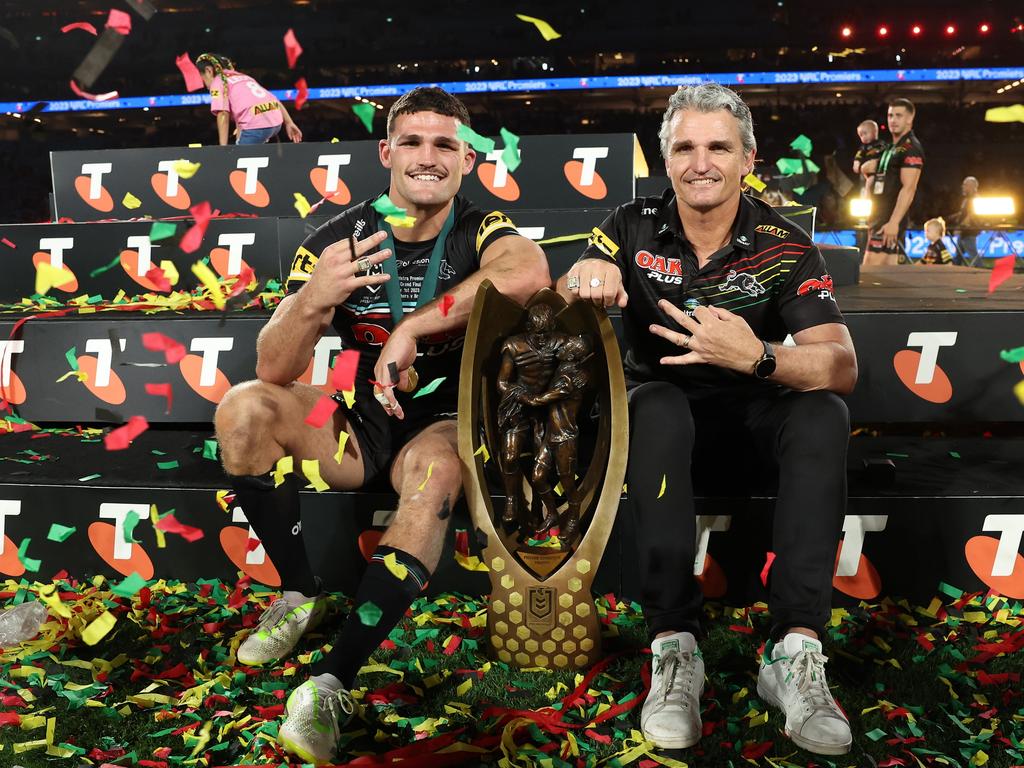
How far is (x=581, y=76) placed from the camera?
12820 mm

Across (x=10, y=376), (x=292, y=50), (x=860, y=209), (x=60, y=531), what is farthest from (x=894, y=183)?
(x=292, y=50)

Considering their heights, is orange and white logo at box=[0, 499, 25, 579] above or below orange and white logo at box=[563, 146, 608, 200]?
below

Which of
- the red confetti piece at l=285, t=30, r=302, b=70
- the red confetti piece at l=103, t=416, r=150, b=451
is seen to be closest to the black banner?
the red confetti piece at l=103, t=416, r=150, b=451

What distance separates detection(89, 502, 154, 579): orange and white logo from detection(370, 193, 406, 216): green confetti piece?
3.28ft

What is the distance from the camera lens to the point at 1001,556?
1.98 m

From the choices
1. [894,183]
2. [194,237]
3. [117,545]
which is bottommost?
[117,545]

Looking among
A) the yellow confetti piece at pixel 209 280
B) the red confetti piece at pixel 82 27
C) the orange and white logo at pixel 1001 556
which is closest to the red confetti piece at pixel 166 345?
the yellow confetti piece at pixel 209 280

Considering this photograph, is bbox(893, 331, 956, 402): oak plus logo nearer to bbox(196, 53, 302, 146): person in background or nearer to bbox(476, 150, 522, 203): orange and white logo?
bbox(476, 150, 522, 203): orange and white logo

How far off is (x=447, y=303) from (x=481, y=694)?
0.80 meters

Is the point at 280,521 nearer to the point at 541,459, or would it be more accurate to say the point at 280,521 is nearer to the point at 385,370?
the point at 385,370

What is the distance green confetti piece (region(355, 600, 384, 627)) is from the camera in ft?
5.04

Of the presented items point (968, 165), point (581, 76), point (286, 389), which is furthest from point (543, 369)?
point (968, 165)

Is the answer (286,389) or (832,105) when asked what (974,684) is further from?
(832,105)

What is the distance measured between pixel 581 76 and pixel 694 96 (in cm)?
1176
